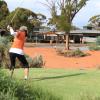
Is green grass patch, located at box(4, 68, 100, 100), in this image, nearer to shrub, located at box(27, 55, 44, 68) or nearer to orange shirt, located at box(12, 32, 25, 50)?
orange shirt, located at box(12, 32, 25, 50)

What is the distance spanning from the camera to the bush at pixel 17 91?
8148 millimetres

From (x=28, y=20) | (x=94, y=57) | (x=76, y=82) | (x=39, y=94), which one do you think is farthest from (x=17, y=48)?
(x=28, y=20)

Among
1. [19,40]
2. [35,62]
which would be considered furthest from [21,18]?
[19,40]

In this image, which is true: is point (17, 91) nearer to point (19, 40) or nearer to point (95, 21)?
point (19, 40)

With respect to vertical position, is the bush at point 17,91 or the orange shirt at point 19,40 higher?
the orange shirt at point 19,40

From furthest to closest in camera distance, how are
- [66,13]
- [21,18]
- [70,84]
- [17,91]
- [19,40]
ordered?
[21,18], [66,13], [19,40], [70,84], [17,91]

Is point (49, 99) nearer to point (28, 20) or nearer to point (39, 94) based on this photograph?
point (39, 94)

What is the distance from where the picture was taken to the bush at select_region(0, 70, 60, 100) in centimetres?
815

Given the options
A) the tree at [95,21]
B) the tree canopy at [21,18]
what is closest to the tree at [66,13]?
the tree canopy at [21,18]

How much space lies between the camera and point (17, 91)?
8531mm

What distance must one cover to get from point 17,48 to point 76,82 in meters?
2.01

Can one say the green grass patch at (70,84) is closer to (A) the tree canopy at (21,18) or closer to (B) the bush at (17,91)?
(B) the bush at (17,91)

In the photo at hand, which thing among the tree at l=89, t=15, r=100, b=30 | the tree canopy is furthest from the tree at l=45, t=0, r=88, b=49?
the tree at l=89, t=15, r=100, b=30

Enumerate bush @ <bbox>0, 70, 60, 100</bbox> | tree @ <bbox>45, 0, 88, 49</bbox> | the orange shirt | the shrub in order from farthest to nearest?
tree @ <bbox>45, 0, 88, 49</bbox> → the shrub → the orange shirt → bush @ <bbox>0, 70, 60, 100</bbox>
